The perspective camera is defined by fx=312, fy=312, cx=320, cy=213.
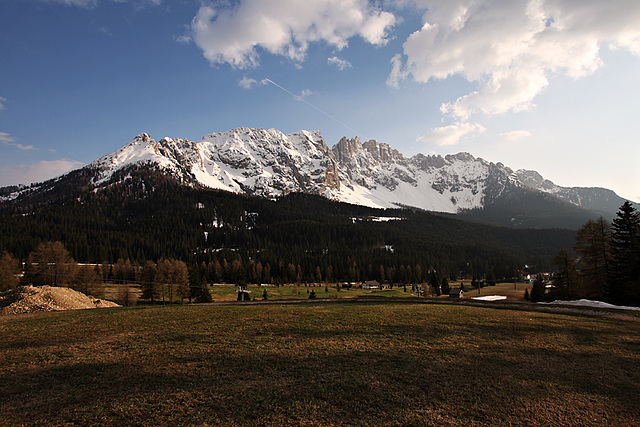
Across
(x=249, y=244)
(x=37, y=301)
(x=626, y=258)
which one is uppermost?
(x=249, y=244)

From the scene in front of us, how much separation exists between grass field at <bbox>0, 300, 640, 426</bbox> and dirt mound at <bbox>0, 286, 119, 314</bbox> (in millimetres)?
9705

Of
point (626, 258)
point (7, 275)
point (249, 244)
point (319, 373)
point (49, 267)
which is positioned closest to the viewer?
point (319, 373)

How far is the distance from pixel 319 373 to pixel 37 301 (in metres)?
31.0

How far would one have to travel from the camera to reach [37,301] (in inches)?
1113

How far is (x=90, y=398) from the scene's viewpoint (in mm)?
8938

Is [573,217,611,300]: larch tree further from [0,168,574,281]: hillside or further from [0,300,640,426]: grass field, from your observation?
[0,168,574,281]: hillside

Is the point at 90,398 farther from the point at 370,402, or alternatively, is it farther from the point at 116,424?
the point at 370,402

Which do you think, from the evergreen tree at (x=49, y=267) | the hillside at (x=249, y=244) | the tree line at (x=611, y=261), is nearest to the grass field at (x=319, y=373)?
the tree line at (x=611, y=261)

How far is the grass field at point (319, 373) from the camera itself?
8.25 m

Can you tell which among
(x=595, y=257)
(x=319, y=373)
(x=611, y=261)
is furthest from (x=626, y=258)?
(x=319, y=373)

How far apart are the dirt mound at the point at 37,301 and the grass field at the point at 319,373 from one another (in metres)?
9.71

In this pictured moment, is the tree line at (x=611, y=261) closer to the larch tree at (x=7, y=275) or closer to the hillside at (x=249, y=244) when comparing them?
the hillside at (x=249, y=244)

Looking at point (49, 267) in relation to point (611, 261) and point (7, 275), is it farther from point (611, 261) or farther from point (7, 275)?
point (611, 261)

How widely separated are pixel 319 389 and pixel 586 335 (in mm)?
16527
